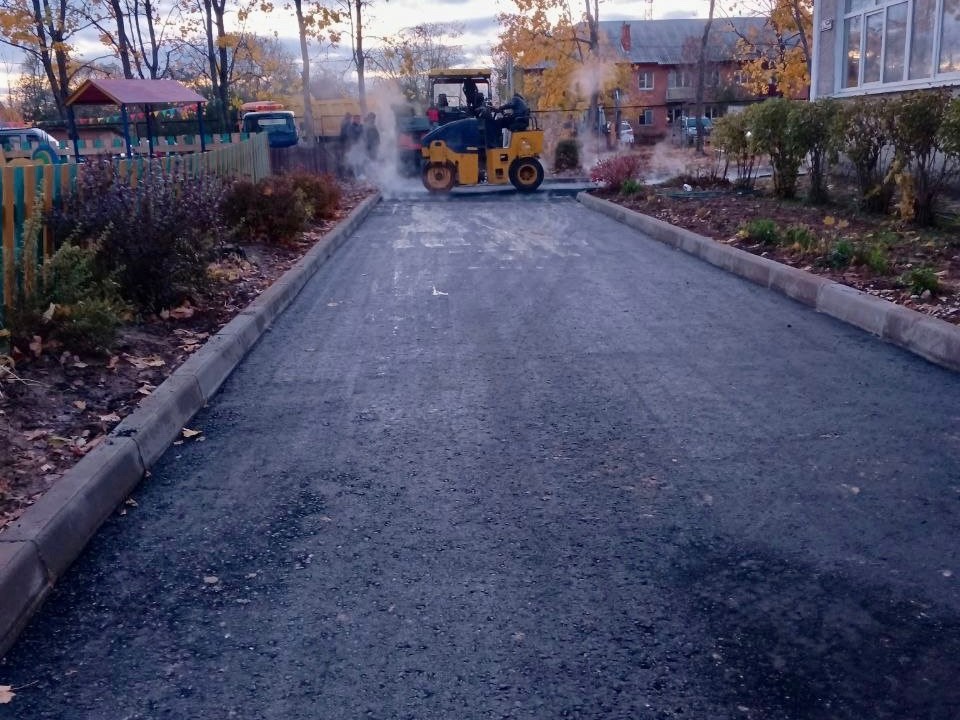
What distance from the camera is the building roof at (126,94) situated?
1895 centimetres

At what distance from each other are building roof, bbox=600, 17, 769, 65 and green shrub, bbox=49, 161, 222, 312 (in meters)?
61.6

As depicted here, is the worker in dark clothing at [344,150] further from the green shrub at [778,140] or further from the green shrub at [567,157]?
the green shrub at [778,140]

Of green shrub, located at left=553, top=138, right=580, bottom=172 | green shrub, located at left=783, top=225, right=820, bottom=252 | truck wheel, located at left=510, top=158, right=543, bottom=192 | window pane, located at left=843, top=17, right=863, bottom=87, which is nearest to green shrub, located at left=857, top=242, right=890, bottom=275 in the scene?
green shrub, located at left=783, top=225, right=820, bottom=252

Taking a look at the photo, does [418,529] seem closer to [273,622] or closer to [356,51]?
[273,622]

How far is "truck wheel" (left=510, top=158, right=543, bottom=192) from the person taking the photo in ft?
74.5

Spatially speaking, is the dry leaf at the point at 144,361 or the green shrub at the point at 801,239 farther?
the green shrub at the point at 801,239

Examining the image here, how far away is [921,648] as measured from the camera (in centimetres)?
288

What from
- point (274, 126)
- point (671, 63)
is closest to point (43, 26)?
point (274, 126)

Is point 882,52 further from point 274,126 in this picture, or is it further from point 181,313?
point 274,126

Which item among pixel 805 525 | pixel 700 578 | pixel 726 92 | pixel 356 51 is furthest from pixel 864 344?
pixel 726 92

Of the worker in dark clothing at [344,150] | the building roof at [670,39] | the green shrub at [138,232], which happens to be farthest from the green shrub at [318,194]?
the building roof at [670,39]

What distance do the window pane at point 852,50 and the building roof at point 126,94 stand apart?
14166 millimetres

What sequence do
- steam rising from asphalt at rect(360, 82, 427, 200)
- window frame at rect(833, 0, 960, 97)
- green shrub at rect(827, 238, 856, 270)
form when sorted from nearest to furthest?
1. green shrub at rect(827, 238, 856, 270)
2. window frame at rect(833, 0, 960, 97)
3. steam rising from asphalt at rect(360, 82, 427, 200)

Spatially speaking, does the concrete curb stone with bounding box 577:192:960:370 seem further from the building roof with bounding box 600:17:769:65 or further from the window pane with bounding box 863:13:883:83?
the building roof with bounding box 600:17:769:65
